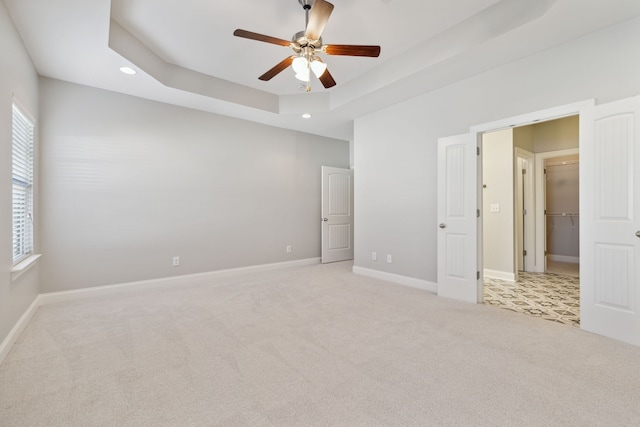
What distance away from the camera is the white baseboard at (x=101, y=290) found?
2.49 m

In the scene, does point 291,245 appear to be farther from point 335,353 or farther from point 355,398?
point 355,398

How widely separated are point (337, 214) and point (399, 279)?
2.32 meters

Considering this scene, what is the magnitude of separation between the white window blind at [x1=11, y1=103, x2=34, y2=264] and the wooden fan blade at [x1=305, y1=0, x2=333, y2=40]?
2.75 meters

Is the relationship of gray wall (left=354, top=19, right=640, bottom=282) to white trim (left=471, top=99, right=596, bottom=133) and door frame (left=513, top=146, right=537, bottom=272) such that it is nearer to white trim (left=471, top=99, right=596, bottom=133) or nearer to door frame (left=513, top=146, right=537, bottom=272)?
white trim (left=471, top=99, right=596, bottom=133)

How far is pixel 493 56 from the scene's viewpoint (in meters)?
3.08

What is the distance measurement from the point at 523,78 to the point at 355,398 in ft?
11.3

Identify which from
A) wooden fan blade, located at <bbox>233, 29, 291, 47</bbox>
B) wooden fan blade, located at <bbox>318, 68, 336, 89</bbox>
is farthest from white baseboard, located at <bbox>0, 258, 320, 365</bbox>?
wooden fan blade, located at <bbox>318, 68, 336, 89</bbox>

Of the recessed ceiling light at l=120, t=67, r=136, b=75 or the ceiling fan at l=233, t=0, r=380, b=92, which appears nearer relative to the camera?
the ceiling fan at l=233, t=0, r=380, b=92

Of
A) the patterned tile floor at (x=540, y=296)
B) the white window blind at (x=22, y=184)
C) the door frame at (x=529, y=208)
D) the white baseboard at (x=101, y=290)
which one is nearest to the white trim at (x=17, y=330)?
the white baseboard at (x=101, y=290)

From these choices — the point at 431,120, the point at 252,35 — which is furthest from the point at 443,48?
the point at 252,35

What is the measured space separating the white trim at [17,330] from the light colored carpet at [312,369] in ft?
0.19

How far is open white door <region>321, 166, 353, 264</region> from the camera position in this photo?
6.21m

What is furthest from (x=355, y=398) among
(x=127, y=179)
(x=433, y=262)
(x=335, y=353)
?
(x=127, y=179)

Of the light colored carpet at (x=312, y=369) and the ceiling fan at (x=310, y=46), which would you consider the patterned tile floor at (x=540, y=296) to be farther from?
the ceiling fan at (x=310, y=46)
